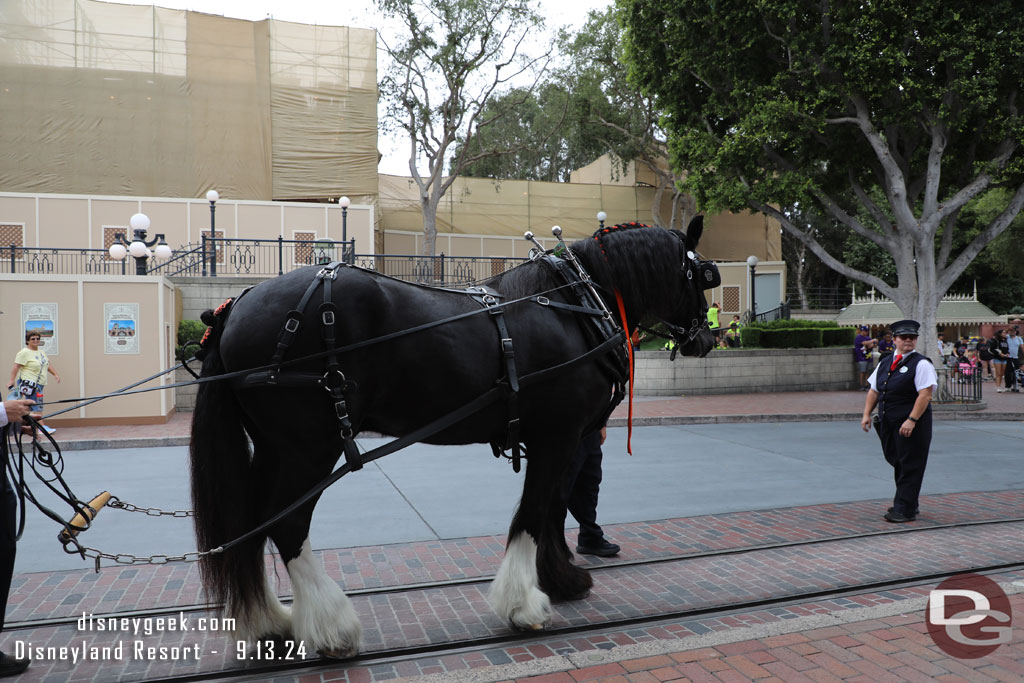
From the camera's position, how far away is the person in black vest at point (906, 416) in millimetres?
6203

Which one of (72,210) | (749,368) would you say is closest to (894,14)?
(749,368)

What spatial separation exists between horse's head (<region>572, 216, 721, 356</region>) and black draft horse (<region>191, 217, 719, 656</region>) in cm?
47

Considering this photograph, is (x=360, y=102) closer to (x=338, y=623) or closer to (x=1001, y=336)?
(x=1001, y=336)

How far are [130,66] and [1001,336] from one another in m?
30.1

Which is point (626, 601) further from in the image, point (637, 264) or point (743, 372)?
point (743, 372)

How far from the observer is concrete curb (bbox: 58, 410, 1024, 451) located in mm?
11461

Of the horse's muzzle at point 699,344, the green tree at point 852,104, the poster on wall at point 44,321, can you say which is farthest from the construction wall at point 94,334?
the green tree at point 852,104

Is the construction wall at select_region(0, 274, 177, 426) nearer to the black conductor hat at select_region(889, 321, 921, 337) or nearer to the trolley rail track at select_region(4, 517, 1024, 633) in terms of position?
the trolley rail track at select_region(4, 517, 1024, 633)

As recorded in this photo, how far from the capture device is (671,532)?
19.3 feet

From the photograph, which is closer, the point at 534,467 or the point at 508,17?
the point at 534,467

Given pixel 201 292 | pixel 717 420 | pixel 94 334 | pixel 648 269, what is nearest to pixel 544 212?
pixel 201 292

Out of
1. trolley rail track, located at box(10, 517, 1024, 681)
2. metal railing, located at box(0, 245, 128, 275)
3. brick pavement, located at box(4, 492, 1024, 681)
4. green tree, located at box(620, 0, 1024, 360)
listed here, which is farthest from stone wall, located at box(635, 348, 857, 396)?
metal railing, located at box(0, 245, 128, 275)

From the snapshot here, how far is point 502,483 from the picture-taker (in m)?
8.02

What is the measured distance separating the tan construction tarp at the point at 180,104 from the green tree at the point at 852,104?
14.7 metres
